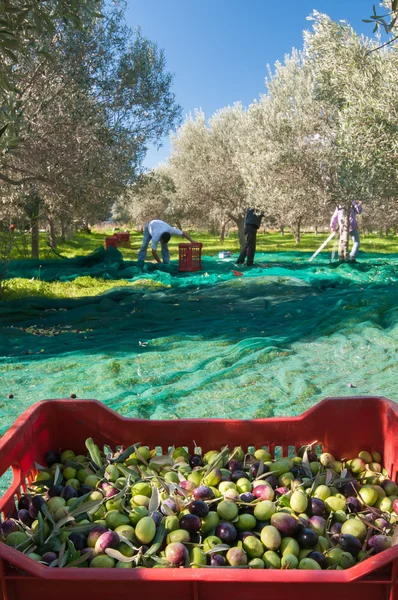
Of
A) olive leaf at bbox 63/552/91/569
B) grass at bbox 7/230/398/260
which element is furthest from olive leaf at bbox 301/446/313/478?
grass at bbox 7/230/398/260

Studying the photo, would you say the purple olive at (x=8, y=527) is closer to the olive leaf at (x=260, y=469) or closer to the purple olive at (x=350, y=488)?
the olive leaf at (x=260, y=469)

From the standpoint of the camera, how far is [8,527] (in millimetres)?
1668

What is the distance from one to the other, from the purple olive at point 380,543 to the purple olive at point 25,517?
1196 millimetres

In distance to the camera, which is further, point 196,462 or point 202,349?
point 202,349

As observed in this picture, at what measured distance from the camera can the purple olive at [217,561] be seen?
155 cm

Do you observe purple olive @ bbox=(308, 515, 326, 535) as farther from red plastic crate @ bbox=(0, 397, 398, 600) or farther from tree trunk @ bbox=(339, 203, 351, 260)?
tree trunk @ bbox=(339, 203, 351, 260)

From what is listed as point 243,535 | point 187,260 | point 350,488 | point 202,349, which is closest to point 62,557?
point 243,535

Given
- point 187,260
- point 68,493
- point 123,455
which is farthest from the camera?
point 187,260

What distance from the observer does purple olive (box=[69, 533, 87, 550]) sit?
65.1 inches

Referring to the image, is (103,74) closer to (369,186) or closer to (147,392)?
(369,186)

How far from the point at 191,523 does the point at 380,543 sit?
63 centimetres

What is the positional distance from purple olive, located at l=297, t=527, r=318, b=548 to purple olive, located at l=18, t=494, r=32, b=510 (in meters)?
1.01

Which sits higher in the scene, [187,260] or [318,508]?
[187,260]

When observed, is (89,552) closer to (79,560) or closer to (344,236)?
(79,560)
